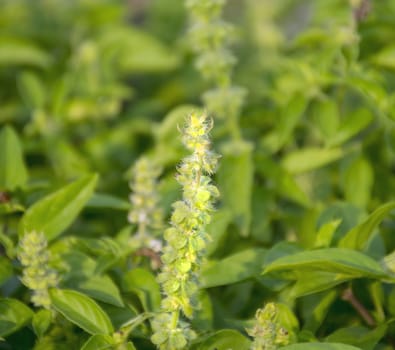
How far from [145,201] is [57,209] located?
261mm

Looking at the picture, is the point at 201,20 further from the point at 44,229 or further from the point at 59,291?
the point at 59,291

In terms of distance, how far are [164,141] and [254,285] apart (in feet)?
2.72

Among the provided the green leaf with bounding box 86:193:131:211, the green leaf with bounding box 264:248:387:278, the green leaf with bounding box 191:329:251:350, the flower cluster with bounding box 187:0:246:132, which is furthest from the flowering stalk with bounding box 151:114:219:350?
the flower cluster with bounding box 187:0:246:132

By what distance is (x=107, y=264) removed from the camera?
2.04 m

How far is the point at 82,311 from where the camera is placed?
6.16 feet

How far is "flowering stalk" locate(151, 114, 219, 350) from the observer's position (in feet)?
5.33

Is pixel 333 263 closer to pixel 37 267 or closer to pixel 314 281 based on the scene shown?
pixel 314 281

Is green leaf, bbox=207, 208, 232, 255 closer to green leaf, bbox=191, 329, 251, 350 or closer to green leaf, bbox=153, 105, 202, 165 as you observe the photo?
green leaf, bbox=191, 329, 251, 350

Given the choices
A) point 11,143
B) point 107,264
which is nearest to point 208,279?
point 107,264

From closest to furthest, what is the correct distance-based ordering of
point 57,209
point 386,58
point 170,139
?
point 57,209
point 386,58
point 170,139

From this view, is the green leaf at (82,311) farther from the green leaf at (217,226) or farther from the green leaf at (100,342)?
the green leaf at (217,226)

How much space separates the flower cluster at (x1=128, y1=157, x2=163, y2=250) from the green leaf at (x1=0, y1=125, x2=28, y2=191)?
38cm

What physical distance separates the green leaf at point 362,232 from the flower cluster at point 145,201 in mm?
556

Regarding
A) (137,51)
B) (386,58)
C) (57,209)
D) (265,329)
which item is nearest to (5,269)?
(57,209)
